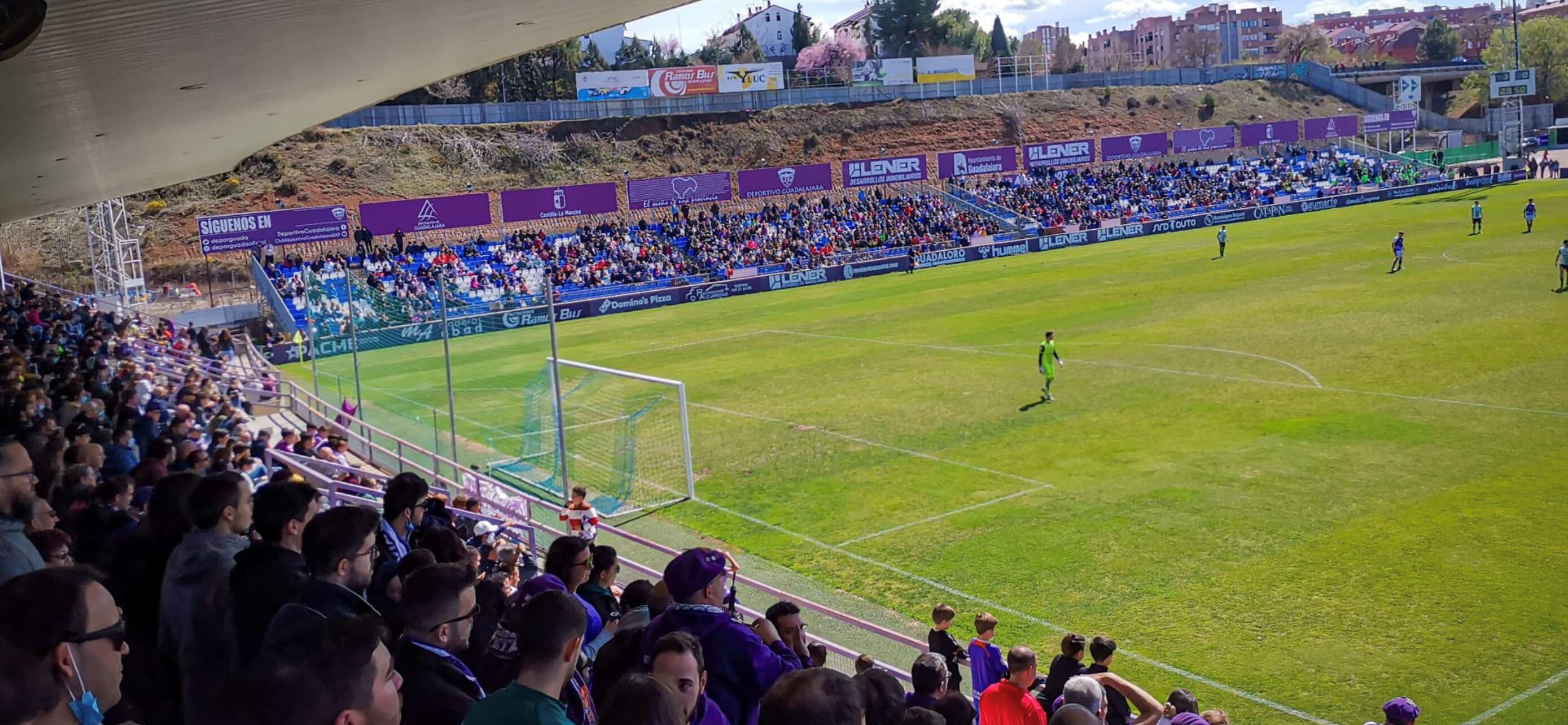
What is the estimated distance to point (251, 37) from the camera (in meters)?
6.46

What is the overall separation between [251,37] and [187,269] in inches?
2072

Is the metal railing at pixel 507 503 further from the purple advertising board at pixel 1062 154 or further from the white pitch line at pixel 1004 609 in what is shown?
the purple advertising board at pixel 1062 154

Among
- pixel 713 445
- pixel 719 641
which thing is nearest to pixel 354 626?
pixel 719 641

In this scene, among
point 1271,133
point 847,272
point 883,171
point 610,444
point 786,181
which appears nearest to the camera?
point 610,444

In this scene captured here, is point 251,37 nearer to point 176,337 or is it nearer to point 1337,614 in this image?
point 1337,614

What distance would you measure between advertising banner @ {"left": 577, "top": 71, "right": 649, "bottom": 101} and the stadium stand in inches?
2690

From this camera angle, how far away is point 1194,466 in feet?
56.7

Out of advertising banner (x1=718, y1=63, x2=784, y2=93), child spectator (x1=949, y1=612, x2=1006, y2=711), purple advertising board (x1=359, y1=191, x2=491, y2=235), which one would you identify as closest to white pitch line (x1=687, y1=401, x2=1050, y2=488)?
child spectator (x1=949, y1=612, x2=1006, y2=711)

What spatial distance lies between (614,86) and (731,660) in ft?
245

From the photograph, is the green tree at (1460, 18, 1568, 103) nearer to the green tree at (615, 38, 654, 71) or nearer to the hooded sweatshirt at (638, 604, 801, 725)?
the green tree at (615, 38, 654, 71)

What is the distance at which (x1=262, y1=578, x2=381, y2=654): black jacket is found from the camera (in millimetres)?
3691

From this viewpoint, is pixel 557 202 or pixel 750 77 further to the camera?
pixel 750 77

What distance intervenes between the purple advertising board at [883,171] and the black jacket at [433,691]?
53933mm

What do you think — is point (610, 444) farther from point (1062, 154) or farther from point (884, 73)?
point (884, 73)
